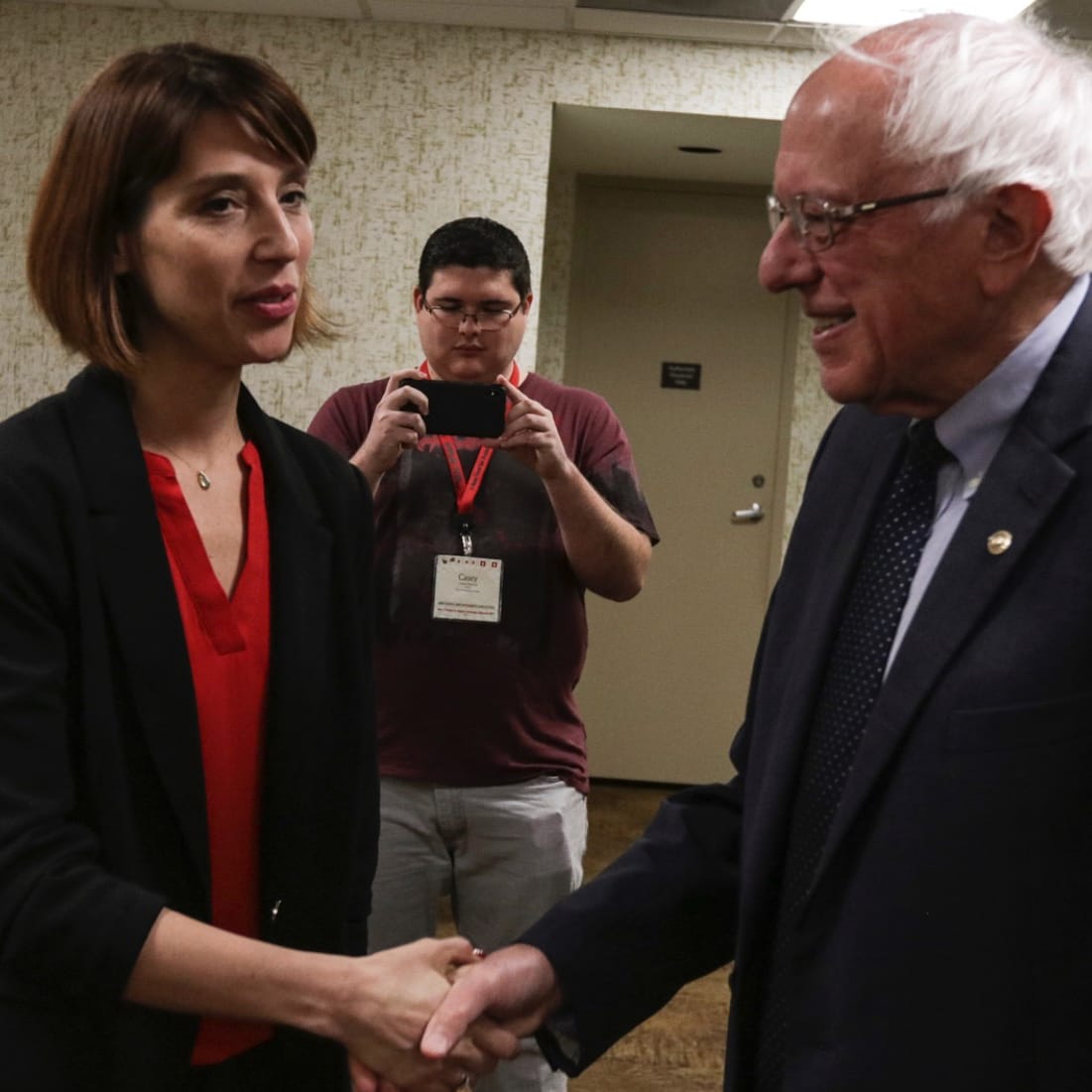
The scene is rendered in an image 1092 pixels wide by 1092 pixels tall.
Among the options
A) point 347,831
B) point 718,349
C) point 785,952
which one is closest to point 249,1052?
point 347,831

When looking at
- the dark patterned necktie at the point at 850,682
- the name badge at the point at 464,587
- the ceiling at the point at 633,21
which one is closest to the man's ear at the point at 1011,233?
the dark patterned necktie at the point at 850,682

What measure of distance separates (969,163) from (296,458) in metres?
0.77

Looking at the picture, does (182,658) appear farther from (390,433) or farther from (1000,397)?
(390,433)

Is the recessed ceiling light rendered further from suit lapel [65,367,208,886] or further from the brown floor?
suit lapel [65,367,208,886]

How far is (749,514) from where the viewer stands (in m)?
5.81

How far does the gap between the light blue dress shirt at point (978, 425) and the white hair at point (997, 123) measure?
0.06 meters

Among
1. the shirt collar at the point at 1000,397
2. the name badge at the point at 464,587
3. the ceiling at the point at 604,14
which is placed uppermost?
the ceiling at the point at 604,14

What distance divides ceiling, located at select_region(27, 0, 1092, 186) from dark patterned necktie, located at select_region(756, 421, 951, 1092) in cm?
314

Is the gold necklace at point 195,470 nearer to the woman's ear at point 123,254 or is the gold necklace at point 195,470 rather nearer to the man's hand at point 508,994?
the woman's ear at point 123,254

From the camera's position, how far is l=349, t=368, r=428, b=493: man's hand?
7.82 ft

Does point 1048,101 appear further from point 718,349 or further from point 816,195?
point 718,349

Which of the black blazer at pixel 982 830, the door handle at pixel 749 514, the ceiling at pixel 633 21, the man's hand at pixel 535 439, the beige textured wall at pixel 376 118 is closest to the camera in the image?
the black blazer at pixel 982 830

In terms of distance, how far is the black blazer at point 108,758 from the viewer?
3.87ft

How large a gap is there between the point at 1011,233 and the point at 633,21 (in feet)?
11.3
